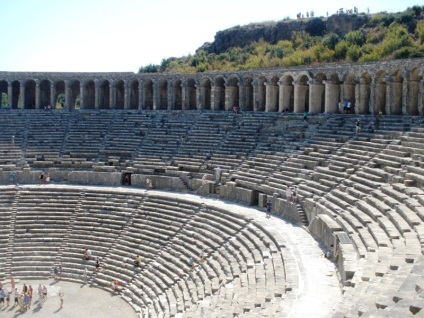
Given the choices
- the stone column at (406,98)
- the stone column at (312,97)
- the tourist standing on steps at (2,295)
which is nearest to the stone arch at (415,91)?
the stone column at (406,98)

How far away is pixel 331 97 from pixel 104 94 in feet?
62.3

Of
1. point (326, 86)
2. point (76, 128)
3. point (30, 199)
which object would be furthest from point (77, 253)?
point (326, 86)

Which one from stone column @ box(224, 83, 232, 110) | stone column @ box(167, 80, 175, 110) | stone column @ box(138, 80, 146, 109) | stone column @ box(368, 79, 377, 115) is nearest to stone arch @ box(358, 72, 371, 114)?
stone column @ box(368, 79, 377, 115)

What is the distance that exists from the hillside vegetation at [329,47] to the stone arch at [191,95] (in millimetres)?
10811

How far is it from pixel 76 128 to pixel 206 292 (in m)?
21.6

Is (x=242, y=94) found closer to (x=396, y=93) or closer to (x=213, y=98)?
(x=213, y=98)

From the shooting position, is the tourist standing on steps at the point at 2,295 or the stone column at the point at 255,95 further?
the stone column at the point at 255,95

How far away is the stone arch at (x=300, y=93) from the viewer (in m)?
33.3

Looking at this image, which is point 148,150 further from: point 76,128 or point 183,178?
point 76,128

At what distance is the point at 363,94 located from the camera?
29.7m

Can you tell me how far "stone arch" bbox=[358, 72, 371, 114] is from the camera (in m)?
29.6

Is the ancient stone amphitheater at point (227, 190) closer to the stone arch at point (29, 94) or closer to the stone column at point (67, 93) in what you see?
the stone column at point (67, 93)

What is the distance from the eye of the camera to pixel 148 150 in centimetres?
3362

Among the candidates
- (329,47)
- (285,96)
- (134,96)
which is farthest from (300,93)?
(329,47)
